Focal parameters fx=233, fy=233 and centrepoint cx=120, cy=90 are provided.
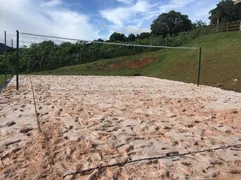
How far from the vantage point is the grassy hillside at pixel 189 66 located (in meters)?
Answer: 9.48

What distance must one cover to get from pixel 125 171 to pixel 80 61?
1871cm

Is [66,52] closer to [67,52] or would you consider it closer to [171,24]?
[67,52]

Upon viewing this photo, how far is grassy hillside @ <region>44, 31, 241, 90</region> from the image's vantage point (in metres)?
9.48

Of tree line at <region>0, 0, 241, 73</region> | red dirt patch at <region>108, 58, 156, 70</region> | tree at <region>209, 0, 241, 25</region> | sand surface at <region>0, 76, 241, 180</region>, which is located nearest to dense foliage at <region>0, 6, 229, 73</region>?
tree line at <region>0, 0, 241, 73</region>

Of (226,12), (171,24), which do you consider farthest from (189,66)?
(171,24)

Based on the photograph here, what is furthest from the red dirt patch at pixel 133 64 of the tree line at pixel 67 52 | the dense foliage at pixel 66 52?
the tree line at pixel 67 52

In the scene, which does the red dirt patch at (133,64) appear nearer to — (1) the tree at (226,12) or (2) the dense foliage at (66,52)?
(2) the dense foliage at (66,52)

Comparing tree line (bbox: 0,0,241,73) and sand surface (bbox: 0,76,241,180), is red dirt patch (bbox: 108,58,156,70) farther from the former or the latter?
sand surface (bbox: 0,76,241,180)

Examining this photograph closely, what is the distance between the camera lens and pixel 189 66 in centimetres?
1270

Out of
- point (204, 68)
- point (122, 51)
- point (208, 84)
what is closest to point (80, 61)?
point (122, 51)

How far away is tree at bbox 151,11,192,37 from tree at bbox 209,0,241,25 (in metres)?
6.62

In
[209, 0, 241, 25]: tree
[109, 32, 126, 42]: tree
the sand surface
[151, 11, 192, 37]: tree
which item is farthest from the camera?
[151, 11, 192, 37]: tree

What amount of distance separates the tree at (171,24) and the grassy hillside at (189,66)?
23900 millimetres

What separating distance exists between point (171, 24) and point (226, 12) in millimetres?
10283
